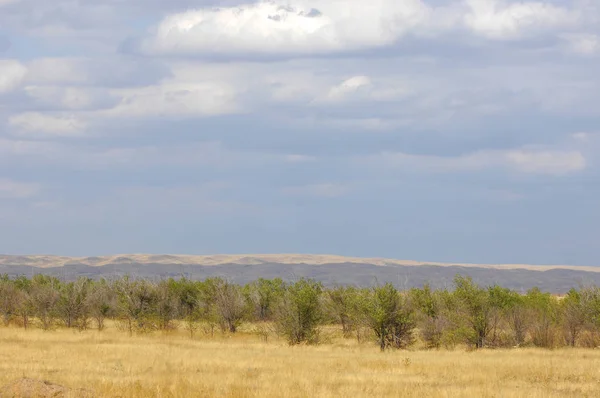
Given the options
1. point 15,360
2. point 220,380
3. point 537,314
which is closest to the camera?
point 220,380

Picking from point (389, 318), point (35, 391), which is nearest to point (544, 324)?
point (389, 318)

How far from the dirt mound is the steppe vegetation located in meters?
0.24

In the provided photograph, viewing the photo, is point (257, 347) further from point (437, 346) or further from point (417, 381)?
point (417, 381)

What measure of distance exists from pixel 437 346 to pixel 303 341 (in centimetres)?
806

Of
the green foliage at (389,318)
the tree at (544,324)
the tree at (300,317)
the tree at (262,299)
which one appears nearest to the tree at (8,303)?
the tree at (262,299)

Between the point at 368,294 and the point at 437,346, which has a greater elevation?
the point at 368,294

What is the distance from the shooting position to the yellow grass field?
2019cm

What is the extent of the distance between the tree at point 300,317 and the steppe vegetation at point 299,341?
0.22ft

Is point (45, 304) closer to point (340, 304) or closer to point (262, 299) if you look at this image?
point (262, 299)

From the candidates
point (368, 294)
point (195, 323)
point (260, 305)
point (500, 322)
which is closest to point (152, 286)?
point (195, 323)

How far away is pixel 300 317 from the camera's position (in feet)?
145

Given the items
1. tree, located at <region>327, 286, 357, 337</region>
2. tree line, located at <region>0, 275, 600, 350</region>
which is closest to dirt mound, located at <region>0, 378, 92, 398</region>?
tree line, located at <region>0, 275, 600, 350</region>

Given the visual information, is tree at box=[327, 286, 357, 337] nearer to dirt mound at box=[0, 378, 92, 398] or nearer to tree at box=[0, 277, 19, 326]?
tree at box=[0, 277, 19, 326]

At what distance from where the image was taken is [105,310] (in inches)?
2223
